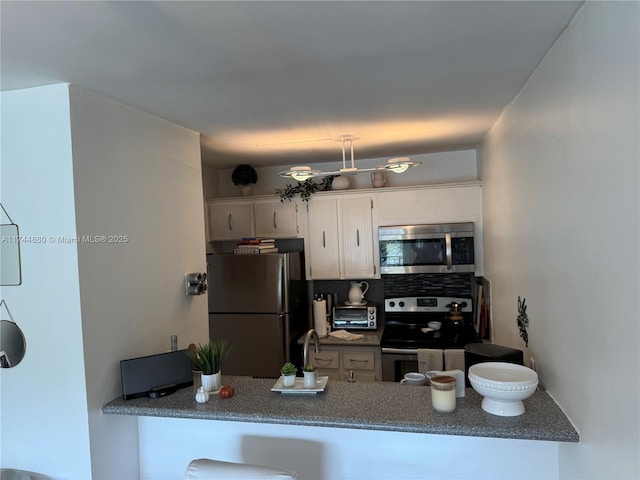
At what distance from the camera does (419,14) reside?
1236mm

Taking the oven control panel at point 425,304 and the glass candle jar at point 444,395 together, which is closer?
the glass candle jar at point 444,395

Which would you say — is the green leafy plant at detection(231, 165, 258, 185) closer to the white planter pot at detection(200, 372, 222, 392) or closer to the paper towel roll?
the paper towel roll

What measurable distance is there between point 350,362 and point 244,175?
1.95m

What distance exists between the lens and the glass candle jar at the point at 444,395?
5.24 feet

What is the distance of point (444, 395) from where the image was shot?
5.24ft

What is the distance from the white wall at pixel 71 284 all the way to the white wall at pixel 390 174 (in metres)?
2.08

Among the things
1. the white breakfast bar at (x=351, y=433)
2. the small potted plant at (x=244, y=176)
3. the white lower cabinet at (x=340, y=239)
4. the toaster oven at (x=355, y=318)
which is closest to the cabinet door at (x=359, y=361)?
the toaster oven at (x=355, y=318)

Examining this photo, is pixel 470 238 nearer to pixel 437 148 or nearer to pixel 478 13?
pixel 437 148

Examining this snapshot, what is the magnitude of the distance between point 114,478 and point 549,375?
1946 millimetres

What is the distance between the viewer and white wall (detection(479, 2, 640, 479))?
99 cm

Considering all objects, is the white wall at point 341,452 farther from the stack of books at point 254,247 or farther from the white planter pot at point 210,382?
the stack of books at point 254,247

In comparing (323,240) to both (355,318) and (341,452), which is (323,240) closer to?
(355,318)

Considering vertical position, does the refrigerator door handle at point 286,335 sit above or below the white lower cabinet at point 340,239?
below

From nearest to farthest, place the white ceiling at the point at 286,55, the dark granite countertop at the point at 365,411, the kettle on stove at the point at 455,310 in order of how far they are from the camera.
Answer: the white ceiling at the point at 286,55 < the dark granite countertop at the point at 365,411 < the kettle on stove at the point at 455,310
